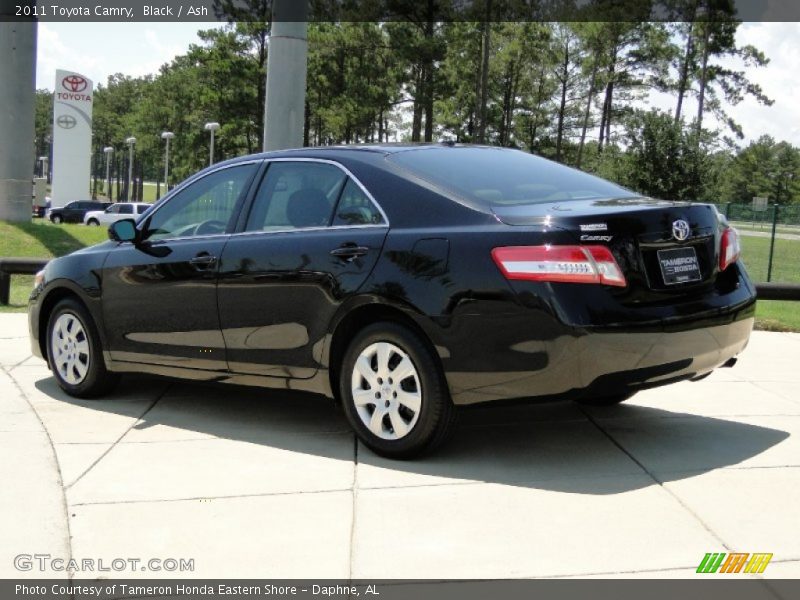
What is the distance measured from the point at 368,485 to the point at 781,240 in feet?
67.2

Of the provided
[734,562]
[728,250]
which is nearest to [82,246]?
[728,250]

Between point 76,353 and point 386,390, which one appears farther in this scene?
point 76,353

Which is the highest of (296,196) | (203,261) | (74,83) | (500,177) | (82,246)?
(74,83)

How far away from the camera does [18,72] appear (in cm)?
1995

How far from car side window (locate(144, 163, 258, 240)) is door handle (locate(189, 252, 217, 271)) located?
0.58 ft

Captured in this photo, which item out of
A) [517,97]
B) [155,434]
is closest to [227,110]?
[517,97]

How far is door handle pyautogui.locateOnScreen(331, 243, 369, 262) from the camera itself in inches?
201

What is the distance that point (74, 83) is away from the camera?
1896 inches

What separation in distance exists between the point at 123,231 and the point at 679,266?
3.53 metres

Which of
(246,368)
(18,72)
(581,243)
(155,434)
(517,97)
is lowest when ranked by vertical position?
(155,434)

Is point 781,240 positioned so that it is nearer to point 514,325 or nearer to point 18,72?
point 18,72

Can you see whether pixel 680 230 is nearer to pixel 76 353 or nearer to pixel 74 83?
pixel 76 353

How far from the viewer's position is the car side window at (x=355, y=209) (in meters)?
5.18

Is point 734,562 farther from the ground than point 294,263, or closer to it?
closer to it
